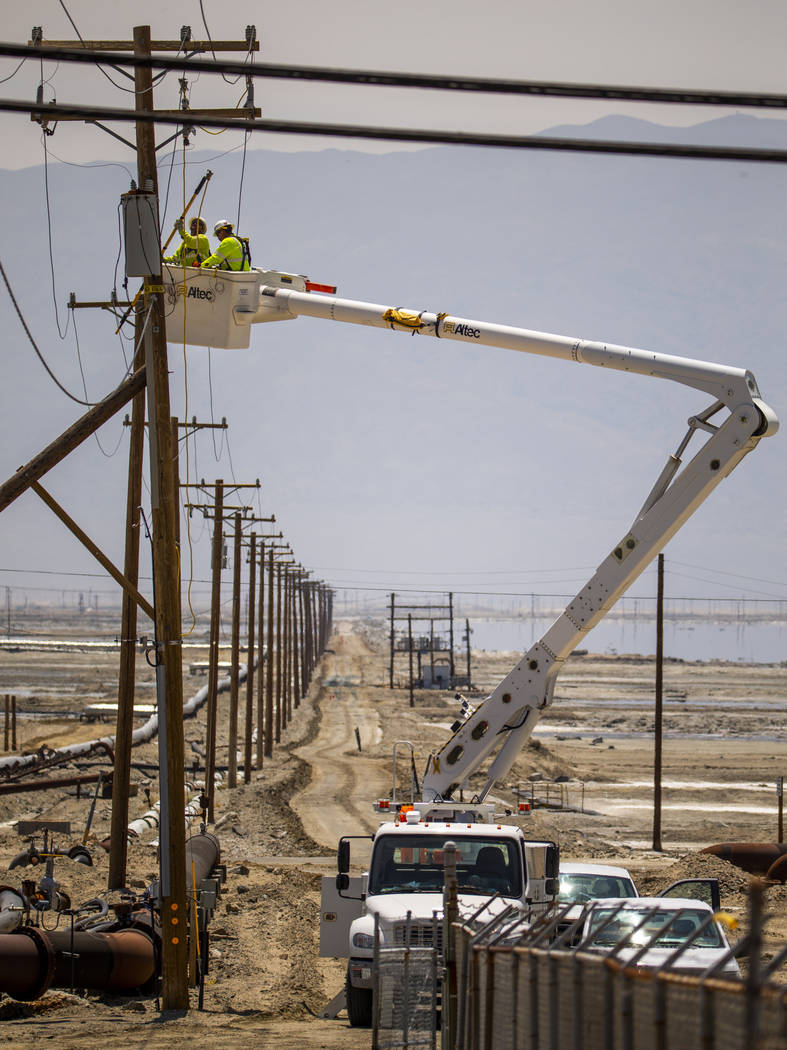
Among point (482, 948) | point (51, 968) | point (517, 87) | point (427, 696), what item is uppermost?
point (517, 87)

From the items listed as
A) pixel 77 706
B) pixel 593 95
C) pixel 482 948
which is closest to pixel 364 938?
pixel 482 948

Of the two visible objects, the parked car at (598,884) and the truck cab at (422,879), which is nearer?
the truck cab at (422,879)

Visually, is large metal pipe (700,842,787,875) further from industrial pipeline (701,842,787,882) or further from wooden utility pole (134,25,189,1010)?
wooden utility pole (134,25,189,1010)

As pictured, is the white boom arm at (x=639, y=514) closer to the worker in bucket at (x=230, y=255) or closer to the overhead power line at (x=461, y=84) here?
the worker in bucket at (x=230, y=255)

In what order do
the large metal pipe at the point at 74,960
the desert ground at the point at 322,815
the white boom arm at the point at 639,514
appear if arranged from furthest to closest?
1. the white boom arm at the point at 639,514
2. the desert ground at the point at 322,815
3. the large metal pipe at the point at 74,960

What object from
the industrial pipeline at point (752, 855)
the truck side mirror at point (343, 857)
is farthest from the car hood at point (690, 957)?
the industrial pipeline at point (752, 855)

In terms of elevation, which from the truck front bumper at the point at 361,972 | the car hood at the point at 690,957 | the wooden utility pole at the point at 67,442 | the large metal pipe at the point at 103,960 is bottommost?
the large metal pipe at the point at 103,960

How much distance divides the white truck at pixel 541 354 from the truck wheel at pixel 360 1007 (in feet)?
9.44

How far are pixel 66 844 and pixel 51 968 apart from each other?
16673 millimetres

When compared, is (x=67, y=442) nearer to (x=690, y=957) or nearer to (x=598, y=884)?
(x=690, y=957)

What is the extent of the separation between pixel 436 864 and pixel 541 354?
811cm

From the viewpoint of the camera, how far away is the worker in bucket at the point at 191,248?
60.0 feet

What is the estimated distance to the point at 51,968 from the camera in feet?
49.1

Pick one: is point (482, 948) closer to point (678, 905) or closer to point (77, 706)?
point (678, 905)
